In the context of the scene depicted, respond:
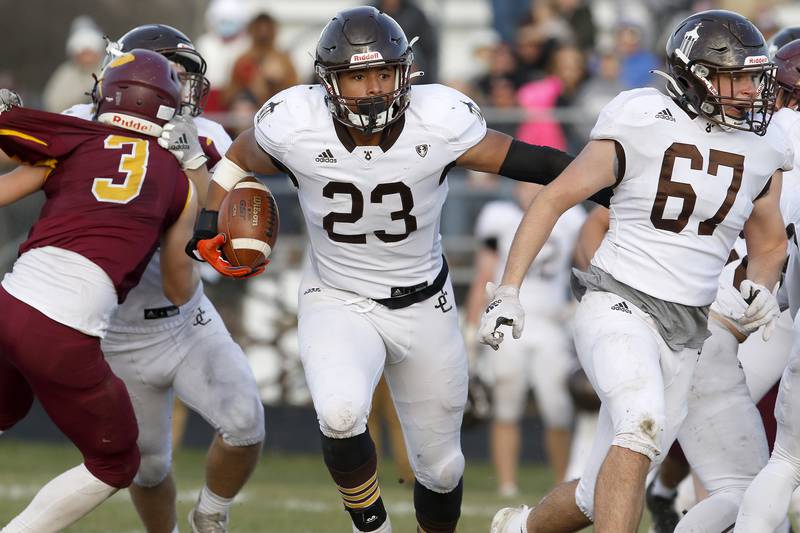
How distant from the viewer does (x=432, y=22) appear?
12203 mm

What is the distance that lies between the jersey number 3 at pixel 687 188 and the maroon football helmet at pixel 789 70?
765mm

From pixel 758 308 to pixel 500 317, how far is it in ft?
3.16

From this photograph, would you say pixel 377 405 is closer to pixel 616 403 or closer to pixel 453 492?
pixel 453 492

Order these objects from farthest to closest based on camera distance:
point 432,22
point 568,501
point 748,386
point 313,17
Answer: point 313,17, point 432,22, point 748,386, point 568,501

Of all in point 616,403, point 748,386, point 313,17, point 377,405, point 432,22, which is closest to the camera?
point 616,403

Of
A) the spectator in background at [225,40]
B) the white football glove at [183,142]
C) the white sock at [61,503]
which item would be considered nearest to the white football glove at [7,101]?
the white football glove at [183,142]

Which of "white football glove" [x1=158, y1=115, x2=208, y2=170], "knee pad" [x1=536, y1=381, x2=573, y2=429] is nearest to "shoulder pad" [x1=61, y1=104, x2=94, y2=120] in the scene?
"white football glove" [x1=158, y1=115, x2=208, y2=170]

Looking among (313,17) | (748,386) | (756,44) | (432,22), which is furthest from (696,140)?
(313,17)

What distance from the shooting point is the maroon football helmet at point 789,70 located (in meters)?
5.57

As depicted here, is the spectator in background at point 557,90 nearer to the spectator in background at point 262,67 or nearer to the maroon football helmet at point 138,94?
the spectator in background at point 262,67

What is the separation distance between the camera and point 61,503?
510 centimetres

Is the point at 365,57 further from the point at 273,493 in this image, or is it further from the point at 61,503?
the point at 273,493

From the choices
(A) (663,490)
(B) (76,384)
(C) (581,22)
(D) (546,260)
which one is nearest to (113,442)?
(B) (76,384)

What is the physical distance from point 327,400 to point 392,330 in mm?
532
